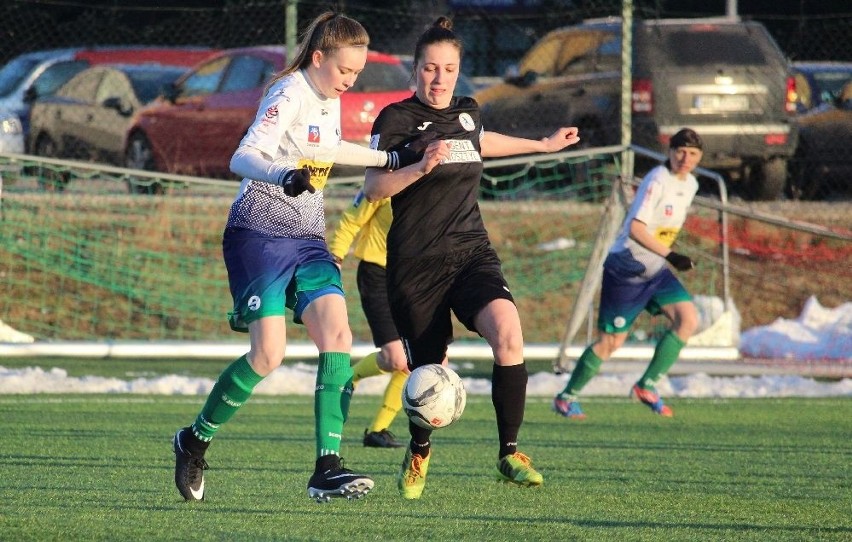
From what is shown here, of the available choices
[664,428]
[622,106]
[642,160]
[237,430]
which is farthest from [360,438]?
[642,160]

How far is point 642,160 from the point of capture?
1419cm

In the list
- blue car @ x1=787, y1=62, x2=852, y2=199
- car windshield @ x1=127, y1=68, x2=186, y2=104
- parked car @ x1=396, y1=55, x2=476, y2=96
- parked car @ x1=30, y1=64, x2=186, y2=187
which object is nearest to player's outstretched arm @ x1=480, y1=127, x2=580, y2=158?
blue car @ x1=787, y1=62, x2=852, y2=199

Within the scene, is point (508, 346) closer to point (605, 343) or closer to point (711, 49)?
point (605, 343)

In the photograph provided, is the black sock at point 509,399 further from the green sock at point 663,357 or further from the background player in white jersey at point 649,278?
the green sock at point 663,357

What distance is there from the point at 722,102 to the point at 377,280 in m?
6.89

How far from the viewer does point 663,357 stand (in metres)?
10.1

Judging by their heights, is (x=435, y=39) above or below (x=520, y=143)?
above

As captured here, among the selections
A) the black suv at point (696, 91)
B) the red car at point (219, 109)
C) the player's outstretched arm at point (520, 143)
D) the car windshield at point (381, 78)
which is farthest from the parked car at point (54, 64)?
the player's outstretched arm at point (520, 143)

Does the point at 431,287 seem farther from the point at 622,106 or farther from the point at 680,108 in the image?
the point at 680,108

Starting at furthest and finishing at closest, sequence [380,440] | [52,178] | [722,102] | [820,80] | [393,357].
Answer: [820,80]
[722,102]
[52,178]
[393,357]
[380,440]

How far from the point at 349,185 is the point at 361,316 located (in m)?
1.22

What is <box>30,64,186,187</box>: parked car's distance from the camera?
16.0 metres

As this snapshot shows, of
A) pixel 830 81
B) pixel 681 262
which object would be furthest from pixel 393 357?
pixel 830 81

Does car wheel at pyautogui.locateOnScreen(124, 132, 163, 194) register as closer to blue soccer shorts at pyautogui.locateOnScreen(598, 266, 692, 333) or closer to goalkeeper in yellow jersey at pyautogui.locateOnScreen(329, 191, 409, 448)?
blue soccer shorts at pyautogui.locateOnScreen(598, 266, 692, 333)
